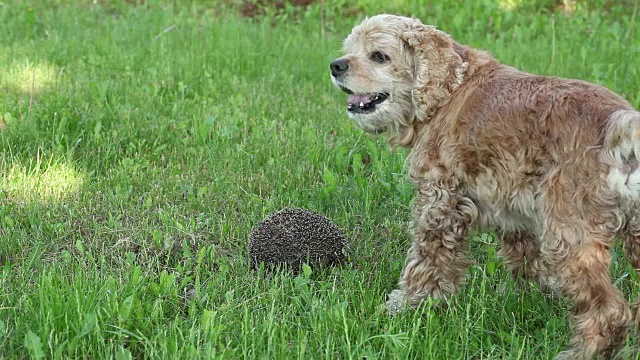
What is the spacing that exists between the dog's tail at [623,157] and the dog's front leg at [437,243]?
31.7 inches

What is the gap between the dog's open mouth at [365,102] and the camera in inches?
176

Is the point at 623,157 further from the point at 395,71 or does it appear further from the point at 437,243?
the point at 395,71

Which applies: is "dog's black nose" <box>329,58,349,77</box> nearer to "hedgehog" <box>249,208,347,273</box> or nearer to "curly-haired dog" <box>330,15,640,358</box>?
"curly-haired dog" <box>330,15,640,358</box>

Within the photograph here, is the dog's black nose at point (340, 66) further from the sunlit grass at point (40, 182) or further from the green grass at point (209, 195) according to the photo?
the sunlit grass at point (40, 182)

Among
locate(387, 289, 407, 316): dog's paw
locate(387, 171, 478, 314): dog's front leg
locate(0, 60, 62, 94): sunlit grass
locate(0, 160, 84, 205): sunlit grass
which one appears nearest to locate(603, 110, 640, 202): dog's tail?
locate(387, 171, 478, 314): dog's front leg

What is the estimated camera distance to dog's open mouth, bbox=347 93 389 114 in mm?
4477

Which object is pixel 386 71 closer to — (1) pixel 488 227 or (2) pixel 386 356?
(1) pixel 488 227

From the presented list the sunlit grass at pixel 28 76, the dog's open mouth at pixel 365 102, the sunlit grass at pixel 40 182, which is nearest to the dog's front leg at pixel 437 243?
the dog's open mouth at pixel 365 102

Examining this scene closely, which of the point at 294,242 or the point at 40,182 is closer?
the point at 294,242

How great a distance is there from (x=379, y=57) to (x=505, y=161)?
103 cm

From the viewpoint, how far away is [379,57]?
4.44 m

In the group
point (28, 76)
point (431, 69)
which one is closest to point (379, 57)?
point (431, 69)

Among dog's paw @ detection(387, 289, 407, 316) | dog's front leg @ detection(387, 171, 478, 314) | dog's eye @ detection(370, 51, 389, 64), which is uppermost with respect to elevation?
dog's eye @ detection(370, 51, 389, 64)

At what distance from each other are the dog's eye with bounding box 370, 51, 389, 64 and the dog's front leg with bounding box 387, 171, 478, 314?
0.73 metres
